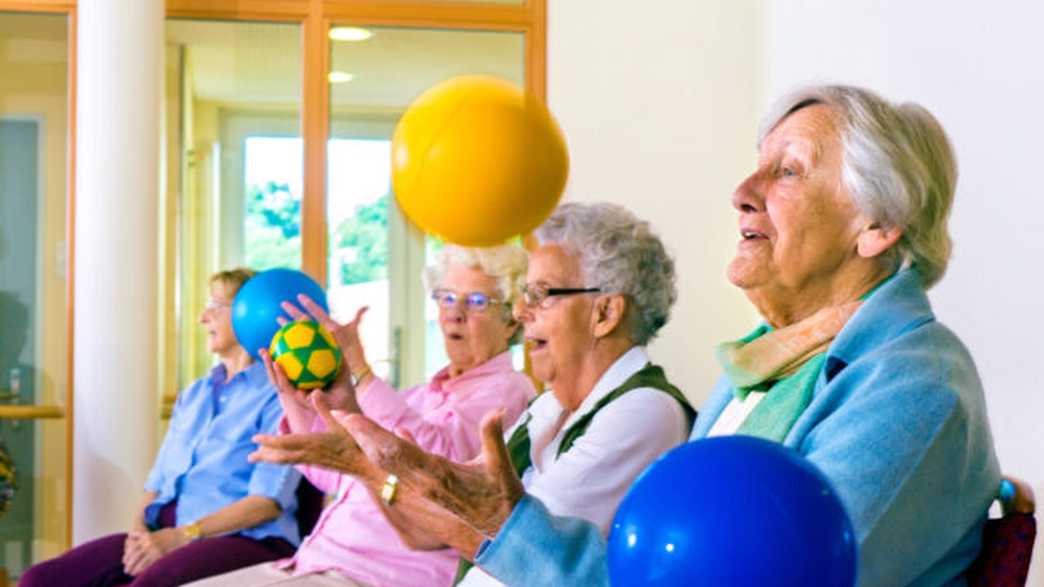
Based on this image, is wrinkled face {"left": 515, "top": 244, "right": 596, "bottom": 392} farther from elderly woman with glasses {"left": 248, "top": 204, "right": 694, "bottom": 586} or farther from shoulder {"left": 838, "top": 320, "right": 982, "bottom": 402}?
shoulder {"left": 838, "top": 320, "right": 982, "bottom": 402}

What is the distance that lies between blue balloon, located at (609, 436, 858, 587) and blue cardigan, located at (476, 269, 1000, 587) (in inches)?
15.0

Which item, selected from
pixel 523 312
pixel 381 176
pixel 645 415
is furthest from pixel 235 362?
pixel 645 415

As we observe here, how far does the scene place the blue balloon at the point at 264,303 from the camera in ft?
12.9

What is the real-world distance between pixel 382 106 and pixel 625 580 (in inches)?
191

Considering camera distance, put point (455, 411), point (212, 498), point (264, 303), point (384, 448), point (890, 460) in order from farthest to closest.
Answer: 1. point (212, 498)
2. point (264, 303)
3. point (455, 411)
4. point (384, 448)
5. point (890, 460)

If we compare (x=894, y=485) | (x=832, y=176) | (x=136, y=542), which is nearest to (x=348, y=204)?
(x=136, y=542)

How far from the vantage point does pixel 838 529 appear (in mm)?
1299

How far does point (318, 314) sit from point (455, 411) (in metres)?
0.40

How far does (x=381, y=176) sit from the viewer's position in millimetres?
6062

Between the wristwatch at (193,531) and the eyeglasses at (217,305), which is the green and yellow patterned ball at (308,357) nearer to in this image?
the wristwatch at (193,531)

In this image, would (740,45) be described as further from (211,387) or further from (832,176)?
(832,176)

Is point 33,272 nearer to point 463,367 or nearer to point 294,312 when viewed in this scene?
point 294,312

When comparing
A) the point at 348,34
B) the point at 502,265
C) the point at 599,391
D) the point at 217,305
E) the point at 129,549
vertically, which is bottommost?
the point at 129,549

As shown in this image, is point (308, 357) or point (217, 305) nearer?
point (308, 357)
